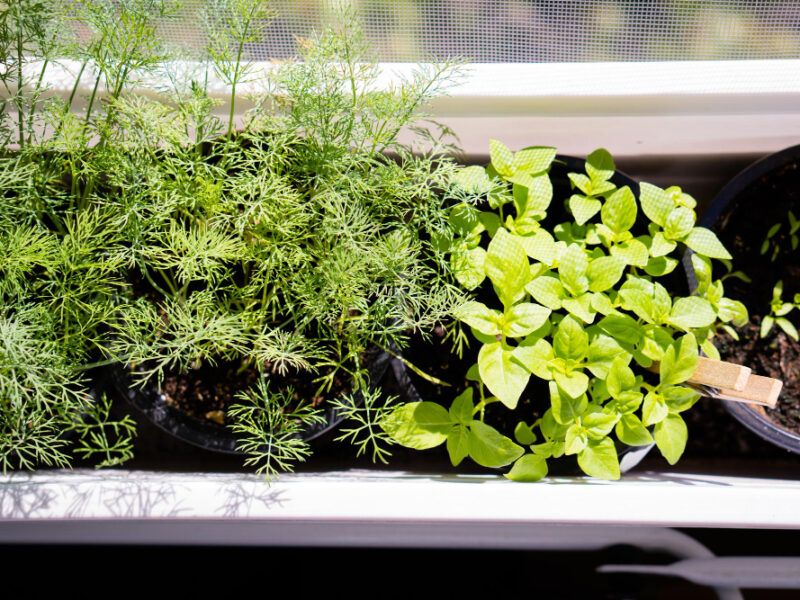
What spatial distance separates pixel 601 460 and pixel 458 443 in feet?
0.51

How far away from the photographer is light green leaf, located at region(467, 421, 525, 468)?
64 cm

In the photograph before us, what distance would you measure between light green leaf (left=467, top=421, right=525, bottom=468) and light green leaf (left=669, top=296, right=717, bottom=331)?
0.23 meters

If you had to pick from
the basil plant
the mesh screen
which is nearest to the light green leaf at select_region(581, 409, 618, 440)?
the basil plant

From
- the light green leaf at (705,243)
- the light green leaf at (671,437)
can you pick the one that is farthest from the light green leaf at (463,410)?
the light green leaf at (705,243)

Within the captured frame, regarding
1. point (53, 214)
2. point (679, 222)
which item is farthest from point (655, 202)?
point (53, 214)

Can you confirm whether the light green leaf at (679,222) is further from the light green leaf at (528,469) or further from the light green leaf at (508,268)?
the light green leaf at (528,469)

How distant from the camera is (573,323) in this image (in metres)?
0.63

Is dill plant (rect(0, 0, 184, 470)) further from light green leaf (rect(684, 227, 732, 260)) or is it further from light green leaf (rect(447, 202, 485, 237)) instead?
light green leaf (rect(684, 227, 732, 260))

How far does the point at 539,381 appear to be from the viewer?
2.65ft

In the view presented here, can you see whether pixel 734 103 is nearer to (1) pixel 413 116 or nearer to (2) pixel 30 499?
(1) pixel 413 116

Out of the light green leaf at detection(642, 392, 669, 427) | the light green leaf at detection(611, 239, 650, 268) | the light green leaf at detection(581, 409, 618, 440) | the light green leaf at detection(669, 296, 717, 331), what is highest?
the light green leaf at detection(611, 239, 650, 268)

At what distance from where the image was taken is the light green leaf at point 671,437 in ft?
2.08

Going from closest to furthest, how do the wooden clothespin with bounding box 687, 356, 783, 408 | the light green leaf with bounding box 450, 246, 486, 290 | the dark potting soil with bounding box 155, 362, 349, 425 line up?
1. the wooden clothespin with bounding box 687, 356, 783, 408
2. the light green leaf with bounding box 450, 246, 486, 290
3. the dark potting soil with bounding box 155, 362, 349, 425

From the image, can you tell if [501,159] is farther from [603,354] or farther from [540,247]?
[603,354]
